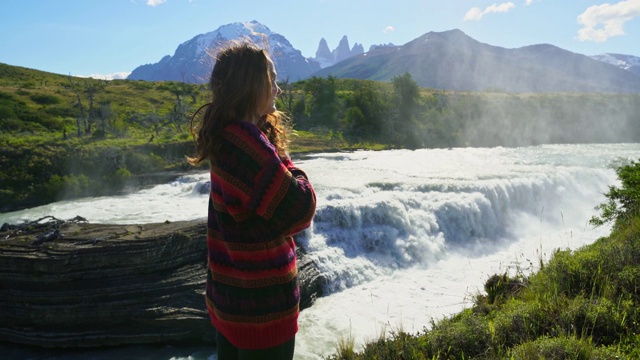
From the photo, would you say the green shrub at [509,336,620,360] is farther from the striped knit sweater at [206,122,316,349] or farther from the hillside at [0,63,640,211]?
the hillside at [0,63,640,211]

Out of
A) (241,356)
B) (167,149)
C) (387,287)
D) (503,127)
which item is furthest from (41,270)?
(503,127)

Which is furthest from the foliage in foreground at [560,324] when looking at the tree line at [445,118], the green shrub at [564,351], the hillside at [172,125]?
the tree line at [445,118]

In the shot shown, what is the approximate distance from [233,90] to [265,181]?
1.38 feet

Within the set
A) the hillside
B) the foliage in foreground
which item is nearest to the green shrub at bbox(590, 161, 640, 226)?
the foliage in foreground

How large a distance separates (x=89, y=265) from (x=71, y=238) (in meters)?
1.12

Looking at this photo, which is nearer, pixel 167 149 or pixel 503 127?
pixel 167 149

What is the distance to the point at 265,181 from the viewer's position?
1667 mm

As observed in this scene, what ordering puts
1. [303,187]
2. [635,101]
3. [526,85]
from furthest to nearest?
[526,85] < [635,101] < [303,187]

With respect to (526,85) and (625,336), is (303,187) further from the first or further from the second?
(526,85)

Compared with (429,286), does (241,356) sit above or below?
above

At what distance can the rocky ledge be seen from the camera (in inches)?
Result: 344

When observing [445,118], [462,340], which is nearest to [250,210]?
[462,340]

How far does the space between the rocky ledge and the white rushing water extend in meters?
2.73

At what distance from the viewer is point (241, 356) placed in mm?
1843
